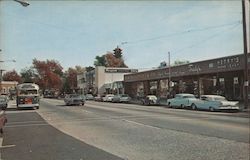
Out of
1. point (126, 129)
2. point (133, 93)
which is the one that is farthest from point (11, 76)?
point (126, 129)

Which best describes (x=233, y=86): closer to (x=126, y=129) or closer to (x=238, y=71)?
(x=238, y=71)

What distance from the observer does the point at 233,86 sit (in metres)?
43.3

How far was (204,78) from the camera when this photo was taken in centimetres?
4900

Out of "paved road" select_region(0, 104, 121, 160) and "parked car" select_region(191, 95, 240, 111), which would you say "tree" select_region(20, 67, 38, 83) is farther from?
"paved road" select_region(0, 104, 121, 160)

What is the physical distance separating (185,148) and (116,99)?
176ft

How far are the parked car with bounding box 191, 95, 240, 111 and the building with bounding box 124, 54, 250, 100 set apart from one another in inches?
262

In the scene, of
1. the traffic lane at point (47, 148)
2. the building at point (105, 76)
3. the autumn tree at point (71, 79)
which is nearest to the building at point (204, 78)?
the traffic lane at point (47, 148)

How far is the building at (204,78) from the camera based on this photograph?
4219cm

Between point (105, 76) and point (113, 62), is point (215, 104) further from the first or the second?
point (113, 62)

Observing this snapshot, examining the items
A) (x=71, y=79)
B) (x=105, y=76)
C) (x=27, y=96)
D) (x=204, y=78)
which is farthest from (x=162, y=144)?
(x=71, y=79)

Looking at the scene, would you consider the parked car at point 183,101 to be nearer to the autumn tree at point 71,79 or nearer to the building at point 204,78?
the building at point 204,78

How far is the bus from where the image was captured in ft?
133

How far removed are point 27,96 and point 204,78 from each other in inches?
850

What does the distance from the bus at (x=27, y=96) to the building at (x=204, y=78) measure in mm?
19601
